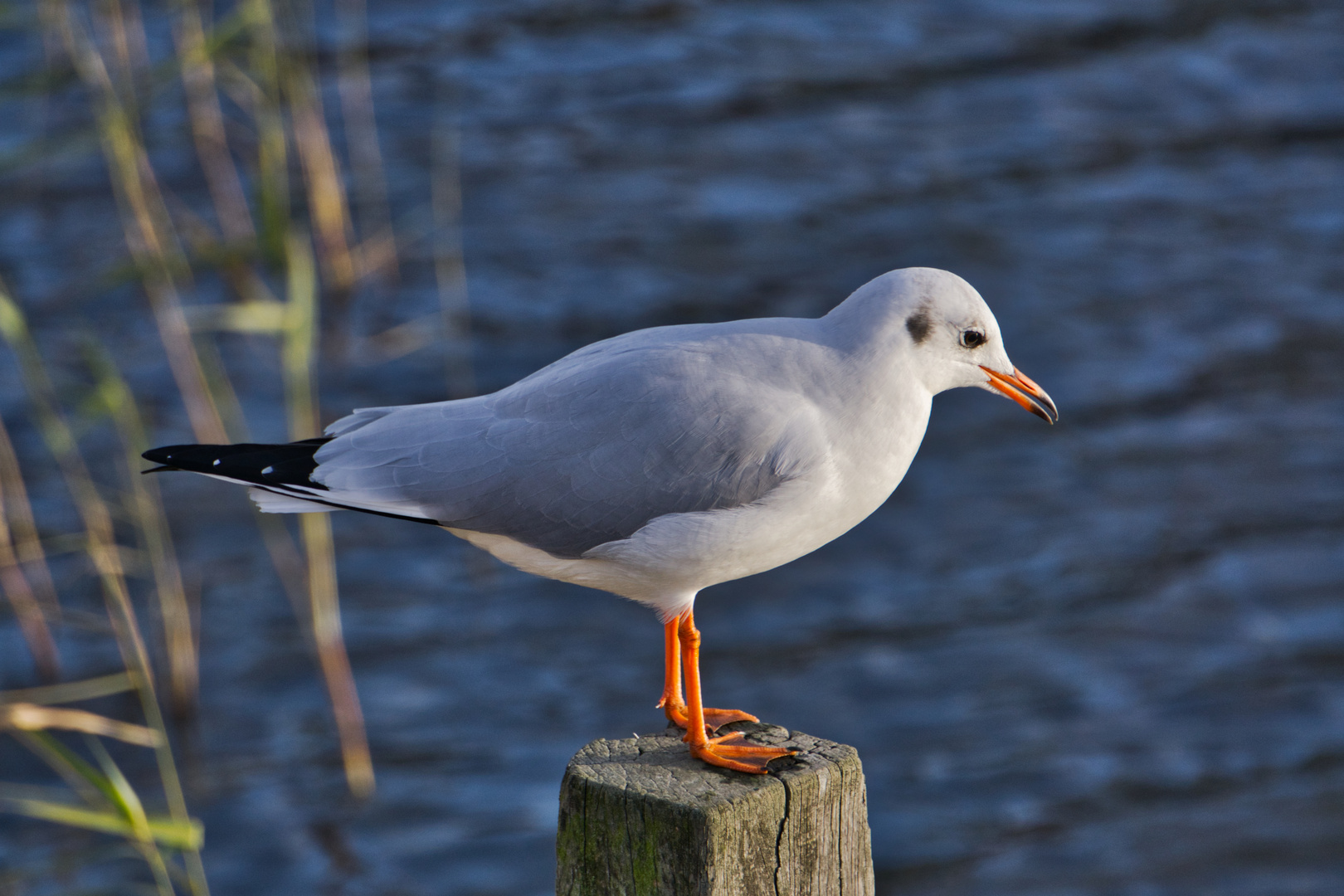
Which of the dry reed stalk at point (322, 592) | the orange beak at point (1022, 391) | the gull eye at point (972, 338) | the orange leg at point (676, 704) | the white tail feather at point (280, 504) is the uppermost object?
the dry reed stalk at point (322, 592)

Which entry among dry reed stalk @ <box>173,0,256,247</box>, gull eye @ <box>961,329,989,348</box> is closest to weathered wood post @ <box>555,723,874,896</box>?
gull eye @ <box>961,329,989,348</box>

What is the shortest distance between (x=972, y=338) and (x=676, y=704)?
110cm

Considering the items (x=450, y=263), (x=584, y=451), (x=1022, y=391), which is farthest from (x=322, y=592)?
(x=450, y=263)

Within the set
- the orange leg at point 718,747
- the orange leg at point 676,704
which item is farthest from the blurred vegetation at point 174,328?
the orange leg at point 718,747

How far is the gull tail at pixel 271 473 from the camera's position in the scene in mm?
3279

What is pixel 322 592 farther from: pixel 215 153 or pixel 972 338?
pixel 215 153

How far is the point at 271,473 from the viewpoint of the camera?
332cm

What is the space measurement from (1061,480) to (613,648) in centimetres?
294

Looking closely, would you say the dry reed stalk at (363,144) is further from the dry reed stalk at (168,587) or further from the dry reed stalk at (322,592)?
the dry reed stalk at (322,592)

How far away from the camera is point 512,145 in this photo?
11.3 meters

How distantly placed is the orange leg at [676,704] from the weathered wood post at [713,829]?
0.39 metres

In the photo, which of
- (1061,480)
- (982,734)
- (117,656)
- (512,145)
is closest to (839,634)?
(982,734)

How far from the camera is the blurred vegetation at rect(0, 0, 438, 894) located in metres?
5.56

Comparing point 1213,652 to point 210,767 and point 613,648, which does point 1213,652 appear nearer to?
point 613,648
